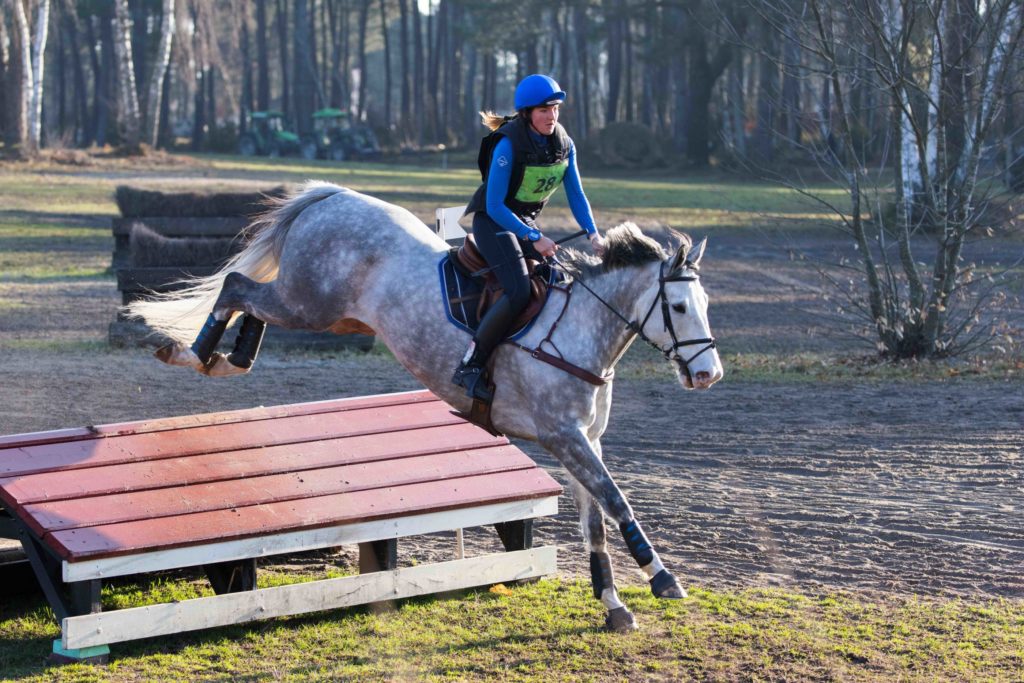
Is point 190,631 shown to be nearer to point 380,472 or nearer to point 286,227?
point 380,472

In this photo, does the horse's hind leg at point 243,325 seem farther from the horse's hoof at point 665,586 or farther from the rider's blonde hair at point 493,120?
the horse's hoof at point 665,586

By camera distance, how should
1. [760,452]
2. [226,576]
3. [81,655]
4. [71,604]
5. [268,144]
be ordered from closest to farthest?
[81,655] → [71,604] → [226,576] → [760,452] → [268,144]

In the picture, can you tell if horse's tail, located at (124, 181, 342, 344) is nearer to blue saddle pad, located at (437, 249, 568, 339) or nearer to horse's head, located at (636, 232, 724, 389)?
blue saddle pad, located at (437, 249, 568, 339)

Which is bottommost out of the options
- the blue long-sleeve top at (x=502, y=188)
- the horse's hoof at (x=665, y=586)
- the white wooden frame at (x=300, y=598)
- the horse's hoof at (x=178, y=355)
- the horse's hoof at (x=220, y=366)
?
the white wooden frame at (x=300, y=598)

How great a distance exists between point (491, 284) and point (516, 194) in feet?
1.54

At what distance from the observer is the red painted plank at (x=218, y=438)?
608 cm

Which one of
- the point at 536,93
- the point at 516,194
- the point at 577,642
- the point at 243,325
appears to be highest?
the point at 536,93

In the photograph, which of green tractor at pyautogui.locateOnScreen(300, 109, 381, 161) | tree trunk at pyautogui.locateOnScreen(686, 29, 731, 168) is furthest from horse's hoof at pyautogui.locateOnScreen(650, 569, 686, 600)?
green tractor at pyautogui.locateOnScreen(300, 109, 381, 161)

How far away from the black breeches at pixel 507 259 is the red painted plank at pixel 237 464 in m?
1.27

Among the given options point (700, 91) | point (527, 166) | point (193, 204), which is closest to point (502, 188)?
point (527, 166)

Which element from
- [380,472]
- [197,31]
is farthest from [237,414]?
[197,31]

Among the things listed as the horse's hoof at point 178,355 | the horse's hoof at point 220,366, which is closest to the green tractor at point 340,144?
the horse's hoof at point 220,366

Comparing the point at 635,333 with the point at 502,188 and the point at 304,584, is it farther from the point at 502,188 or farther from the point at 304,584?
the point at 304,584

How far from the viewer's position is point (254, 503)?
605 centimetres
